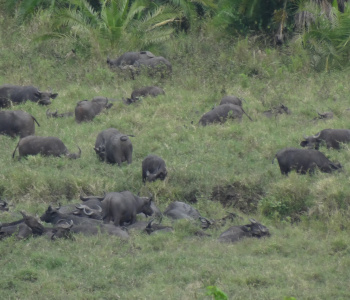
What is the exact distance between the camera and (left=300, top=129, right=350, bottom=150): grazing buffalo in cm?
1346

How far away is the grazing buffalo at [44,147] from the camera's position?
13633 millimetres

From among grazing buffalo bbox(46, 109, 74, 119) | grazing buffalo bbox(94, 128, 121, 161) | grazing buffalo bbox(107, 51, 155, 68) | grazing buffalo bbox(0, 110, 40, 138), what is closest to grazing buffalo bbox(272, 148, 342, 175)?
grazing buffalo bbox(94, 128, 121, 161)

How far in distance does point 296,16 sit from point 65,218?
1143 centimetres

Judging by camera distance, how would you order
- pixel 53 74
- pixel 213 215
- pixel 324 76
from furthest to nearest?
pixel 53 74, pixel 324 76, pixel 213 215

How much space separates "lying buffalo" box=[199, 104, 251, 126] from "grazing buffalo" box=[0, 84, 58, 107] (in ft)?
12.7

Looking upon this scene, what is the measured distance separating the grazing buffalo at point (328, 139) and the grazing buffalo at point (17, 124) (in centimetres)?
524

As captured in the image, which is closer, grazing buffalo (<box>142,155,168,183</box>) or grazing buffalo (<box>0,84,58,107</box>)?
grazing buffalo (<box>142,155,168,183</box>)

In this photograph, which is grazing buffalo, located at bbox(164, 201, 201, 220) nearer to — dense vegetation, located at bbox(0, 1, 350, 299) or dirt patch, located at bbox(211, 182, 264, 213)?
dense vegetation, located at bbox(0, 1, 350, 299)

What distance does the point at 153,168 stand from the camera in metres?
12.6

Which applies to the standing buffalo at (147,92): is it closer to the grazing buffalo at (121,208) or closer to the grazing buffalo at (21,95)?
the grazing buffalo at (21,95)

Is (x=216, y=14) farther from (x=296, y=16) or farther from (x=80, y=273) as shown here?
(x=80, y=273)

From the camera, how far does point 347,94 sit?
655 inches

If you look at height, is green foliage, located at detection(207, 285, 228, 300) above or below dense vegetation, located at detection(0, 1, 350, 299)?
above

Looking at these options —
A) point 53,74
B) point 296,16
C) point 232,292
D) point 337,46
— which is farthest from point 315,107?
point 232,292
